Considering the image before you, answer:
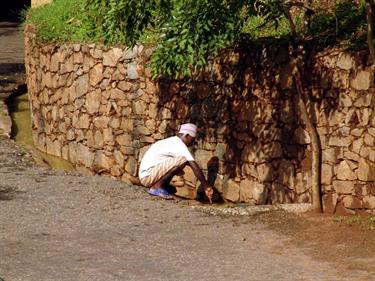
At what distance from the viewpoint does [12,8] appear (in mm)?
28344

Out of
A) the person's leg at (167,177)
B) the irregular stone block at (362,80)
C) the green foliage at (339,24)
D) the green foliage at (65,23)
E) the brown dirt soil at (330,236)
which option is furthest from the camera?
the green foliage at (65,23)

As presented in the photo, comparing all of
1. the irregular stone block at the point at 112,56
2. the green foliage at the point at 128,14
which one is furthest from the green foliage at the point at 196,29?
the irregular stone block at the point at 112,56

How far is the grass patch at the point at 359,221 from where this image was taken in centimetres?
895

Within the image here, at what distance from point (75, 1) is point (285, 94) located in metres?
7.39

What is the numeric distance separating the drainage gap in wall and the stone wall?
0.55ft

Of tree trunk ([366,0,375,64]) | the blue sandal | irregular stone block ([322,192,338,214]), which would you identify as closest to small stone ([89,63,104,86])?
the blue sandal

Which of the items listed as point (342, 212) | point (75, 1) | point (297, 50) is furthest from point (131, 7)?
point (75, 1)

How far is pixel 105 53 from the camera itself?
13.3 m

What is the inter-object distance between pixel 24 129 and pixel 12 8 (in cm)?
1225

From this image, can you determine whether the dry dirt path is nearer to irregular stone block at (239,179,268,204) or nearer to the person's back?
the person's back

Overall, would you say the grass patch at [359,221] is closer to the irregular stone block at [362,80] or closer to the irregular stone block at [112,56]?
the irregular stone block at [362,80]

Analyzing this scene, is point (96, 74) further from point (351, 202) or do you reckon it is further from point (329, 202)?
point (351, 202)

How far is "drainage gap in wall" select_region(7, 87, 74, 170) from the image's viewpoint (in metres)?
14.6

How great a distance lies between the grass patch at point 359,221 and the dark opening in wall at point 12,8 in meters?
19.0
